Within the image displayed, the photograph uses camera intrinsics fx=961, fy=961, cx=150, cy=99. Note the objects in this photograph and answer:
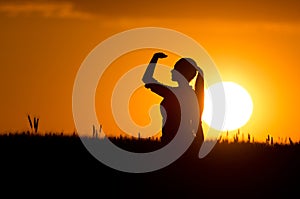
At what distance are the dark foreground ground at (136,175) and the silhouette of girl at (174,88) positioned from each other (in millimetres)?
998

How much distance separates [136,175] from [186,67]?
9.80ft

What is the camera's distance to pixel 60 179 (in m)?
18.4

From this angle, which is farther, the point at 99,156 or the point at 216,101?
the point at 216,101

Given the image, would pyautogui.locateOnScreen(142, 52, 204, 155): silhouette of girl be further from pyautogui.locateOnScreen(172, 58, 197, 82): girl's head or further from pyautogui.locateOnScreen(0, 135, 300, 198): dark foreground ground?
pyautogui.locateOnScreen(0, 135, 300, 198): dark foreground ground

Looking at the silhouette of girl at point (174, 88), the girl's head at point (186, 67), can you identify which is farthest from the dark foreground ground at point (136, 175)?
the girl's head at point (186, 67)

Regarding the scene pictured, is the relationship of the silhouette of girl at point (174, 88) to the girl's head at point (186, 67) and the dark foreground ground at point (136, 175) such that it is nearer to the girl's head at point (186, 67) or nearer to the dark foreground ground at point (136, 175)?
the girl's head at point (186, 67)

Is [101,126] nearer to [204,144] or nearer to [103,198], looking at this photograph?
[204,144]

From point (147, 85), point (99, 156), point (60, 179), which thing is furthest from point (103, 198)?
point (147, 85)

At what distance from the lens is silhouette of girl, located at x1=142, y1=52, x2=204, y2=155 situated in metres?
20.7

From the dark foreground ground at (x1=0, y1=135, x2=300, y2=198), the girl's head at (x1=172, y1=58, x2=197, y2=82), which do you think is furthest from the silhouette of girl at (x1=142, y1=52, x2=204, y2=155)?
the dark foreground ground at (x1=0, y1=135, x2=300, y2=198)

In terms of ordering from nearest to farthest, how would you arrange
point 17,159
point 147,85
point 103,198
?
1. point 103,198
2. point 17,159
3. point 147,85

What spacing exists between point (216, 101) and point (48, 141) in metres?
3.83

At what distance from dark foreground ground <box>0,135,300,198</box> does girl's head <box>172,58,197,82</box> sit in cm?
177

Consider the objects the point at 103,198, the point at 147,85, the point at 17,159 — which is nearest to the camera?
the point at 103,198
